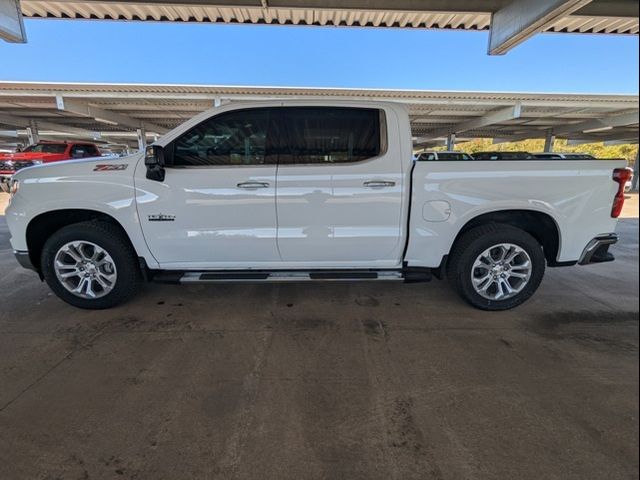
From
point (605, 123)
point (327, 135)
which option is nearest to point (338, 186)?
point (327, 135)

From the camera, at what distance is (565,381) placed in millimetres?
2619

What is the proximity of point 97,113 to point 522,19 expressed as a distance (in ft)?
66.9

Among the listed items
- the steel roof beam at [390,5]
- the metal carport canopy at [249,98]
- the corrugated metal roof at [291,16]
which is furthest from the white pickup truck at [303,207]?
the metal carport canopy at [249,98]

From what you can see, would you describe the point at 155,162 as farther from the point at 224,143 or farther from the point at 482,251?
the point at 482,251

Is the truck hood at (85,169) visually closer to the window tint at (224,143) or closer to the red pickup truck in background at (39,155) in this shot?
the window tint at (224,143)

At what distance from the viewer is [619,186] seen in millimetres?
3461

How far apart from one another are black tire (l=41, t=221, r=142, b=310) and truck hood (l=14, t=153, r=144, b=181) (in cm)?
50

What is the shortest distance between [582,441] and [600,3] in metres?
7.13

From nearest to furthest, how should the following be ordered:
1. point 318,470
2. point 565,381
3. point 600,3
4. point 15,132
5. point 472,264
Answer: point 318,470
point 565,381
point 472,264
point 600,3
point 15,132

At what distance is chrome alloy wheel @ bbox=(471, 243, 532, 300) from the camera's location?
12.0 ft

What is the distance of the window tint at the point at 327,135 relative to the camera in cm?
349

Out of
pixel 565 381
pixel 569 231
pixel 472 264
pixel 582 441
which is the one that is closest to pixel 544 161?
pixel 569 231

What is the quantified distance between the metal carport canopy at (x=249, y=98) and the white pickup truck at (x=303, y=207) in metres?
7.81

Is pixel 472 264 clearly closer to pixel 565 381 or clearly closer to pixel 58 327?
pixel 565 381
